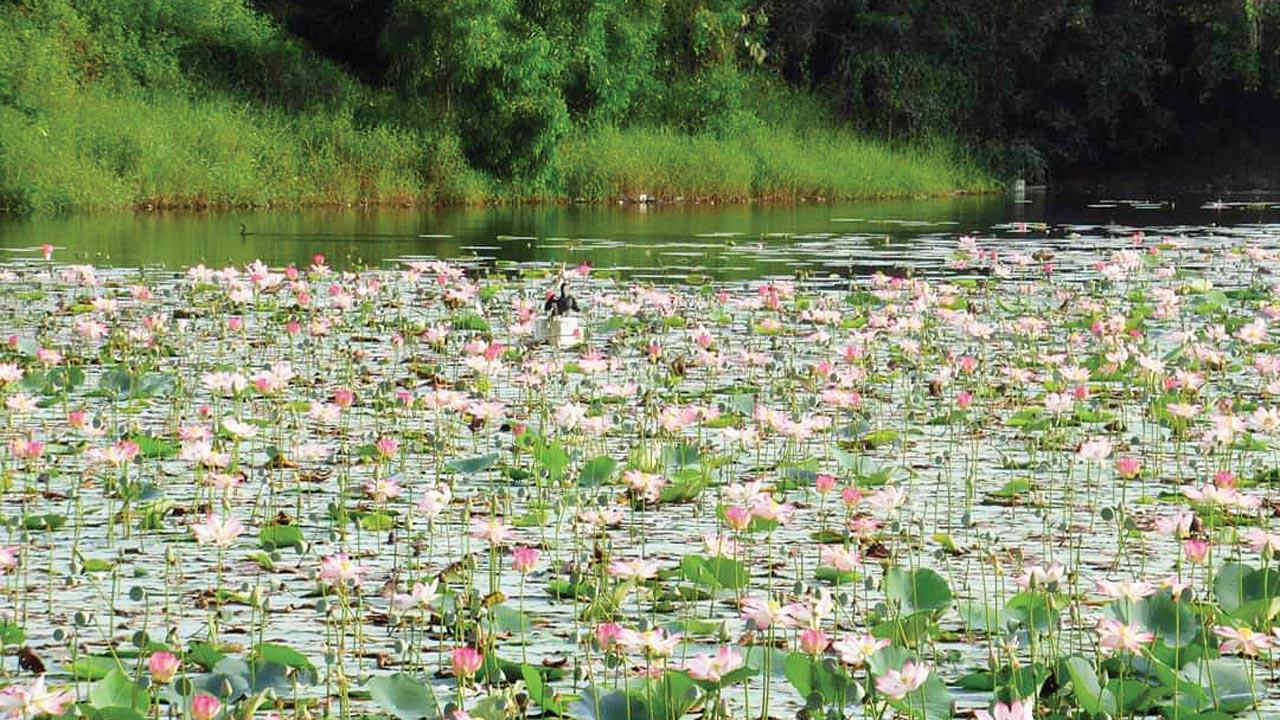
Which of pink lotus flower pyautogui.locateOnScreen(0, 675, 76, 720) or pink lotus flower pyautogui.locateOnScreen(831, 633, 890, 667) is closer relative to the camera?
pink lotus flower pyautogui.locateOnScreen(0, 675, 76, 720)

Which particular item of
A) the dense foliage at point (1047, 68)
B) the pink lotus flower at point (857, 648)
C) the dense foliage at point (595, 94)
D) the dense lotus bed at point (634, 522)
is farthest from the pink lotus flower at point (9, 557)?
the dense foliage at point (1047, 68)

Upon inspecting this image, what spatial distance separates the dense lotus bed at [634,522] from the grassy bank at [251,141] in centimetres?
1327

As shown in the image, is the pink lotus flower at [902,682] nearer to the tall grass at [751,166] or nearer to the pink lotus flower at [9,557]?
the pink lotus flower at [9,557]

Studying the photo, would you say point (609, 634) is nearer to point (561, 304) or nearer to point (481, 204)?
point (561, 304)

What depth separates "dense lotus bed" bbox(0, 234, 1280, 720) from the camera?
141 inches

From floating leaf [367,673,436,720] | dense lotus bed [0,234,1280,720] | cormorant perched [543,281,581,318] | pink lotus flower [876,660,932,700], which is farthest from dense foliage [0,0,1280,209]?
pink lotus flower [876,660,932,700]

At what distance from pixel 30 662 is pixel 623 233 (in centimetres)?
1577

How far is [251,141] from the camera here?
24750 mm

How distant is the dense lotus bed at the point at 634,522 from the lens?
3.58 m

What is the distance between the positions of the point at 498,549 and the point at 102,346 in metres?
4.55

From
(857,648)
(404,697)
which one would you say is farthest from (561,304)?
(857,648)

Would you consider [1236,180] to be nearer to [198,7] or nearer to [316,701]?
[198,7]

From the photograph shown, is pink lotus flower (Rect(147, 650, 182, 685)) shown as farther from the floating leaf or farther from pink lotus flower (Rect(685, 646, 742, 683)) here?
pink lotus flower (Rect(685, 646, 742, 683))

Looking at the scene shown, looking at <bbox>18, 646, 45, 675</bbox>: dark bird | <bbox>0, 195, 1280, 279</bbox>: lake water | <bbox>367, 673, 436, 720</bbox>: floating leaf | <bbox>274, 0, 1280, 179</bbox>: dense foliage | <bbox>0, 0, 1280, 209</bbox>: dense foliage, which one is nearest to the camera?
<bbox>367, 673, 436, 720</bbox>: floating leaf
